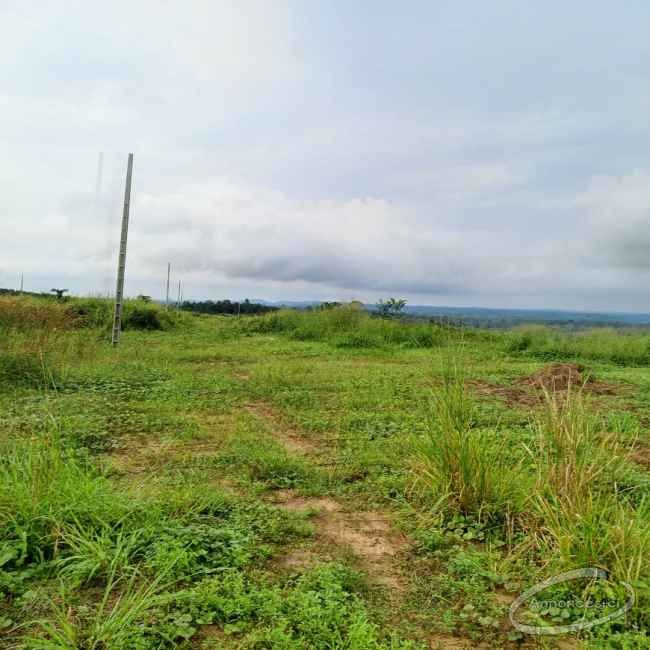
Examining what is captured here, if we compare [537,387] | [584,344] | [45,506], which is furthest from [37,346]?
[584,344]

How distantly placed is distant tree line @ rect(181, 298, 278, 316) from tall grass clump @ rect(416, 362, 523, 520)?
19.7 meters

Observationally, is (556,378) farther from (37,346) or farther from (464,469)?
(37,346)

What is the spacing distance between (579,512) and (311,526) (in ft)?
4.39

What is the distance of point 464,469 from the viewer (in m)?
2.77

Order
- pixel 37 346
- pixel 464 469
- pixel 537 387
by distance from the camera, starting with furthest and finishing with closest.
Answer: pixel 537 387, pixel 37 346, pixel 464 469

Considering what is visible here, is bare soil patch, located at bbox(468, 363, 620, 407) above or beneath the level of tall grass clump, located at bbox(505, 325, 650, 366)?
beneath

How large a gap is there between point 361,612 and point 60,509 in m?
1.50

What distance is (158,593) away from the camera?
197 cm

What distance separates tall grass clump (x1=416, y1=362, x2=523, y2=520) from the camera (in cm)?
273

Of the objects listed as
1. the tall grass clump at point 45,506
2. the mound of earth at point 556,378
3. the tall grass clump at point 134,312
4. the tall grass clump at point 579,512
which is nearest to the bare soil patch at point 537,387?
the mound of earth at point 556,378

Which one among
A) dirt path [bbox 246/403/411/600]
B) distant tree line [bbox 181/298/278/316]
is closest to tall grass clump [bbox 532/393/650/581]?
dirt path [bbox 246/403/411/600]

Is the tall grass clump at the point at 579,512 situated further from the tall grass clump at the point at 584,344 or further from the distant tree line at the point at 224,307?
the distant tree line at the point at 224,307

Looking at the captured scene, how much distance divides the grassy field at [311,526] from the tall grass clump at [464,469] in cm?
1

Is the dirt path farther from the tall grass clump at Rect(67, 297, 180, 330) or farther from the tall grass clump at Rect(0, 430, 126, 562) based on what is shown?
the tall grass clump at Rect(67, 297, 180, 330)
